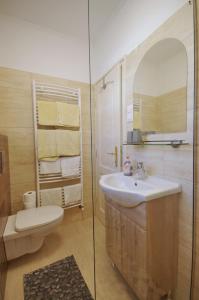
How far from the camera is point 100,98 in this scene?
178 centimetres

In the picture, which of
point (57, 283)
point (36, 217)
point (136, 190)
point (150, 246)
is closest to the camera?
point (150, 246)

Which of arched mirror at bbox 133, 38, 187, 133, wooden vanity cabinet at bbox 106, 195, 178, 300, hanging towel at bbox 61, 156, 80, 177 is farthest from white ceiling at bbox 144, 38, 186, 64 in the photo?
hanging towel at bbox 61, 156, 80, 177

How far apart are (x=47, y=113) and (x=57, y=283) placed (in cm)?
168

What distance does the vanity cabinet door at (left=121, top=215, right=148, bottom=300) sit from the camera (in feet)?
3.07

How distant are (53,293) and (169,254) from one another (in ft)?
3.01

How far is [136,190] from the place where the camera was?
1092 mm

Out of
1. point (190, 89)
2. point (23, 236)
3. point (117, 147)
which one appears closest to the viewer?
point (190, 89)

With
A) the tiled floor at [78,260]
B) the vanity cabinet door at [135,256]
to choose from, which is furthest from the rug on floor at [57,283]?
the vanity cabinet door at [135,256]

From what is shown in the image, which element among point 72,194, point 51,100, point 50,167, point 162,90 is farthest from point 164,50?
point 72,194

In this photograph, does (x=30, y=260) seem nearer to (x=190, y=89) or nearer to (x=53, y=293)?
(x=53, y=293)

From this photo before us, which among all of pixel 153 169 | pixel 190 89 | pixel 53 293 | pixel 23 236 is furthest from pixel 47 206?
pixel 190 89

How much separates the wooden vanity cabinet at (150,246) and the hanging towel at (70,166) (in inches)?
41.5

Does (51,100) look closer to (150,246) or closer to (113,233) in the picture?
(113,233)

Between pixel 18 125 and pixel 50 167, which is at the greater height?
pixel 18 125
